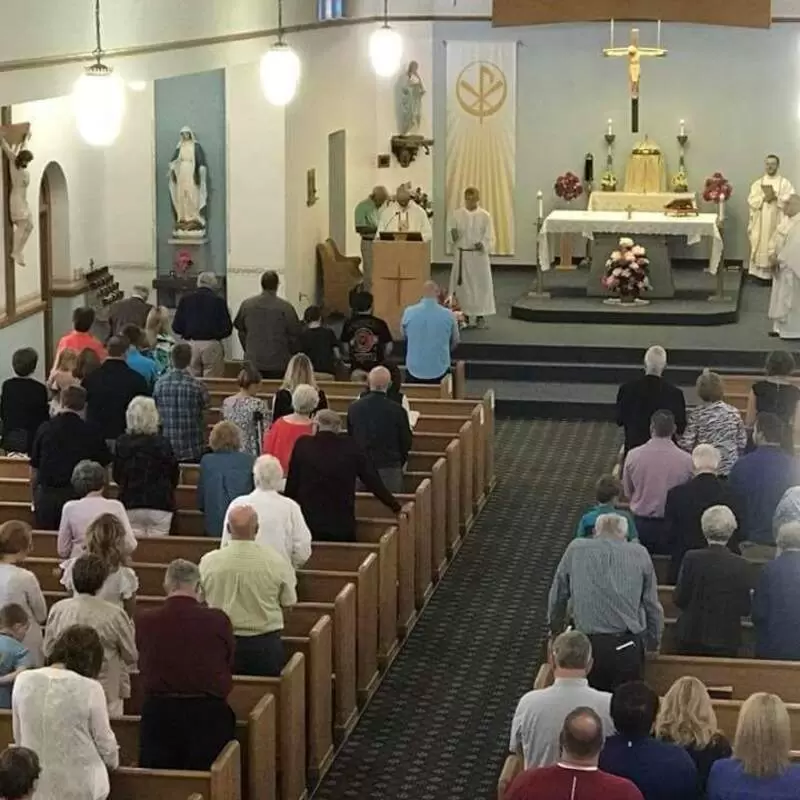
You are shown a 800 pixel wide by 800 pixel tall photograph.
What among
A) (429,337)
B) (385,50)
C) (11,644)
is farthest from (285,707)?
(385,50)

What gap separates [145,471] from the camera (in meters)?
9.84

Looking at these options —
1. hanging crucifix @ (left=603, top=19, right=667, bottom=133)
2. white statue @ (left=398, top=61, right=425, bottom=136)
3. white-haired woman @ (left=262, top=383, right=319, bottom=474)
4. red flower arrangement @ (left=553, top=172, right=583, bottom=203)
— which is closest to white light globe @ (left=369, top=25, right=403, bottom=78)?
hanging crucifix @ (left=603, top=19, right=667, bottom=133)

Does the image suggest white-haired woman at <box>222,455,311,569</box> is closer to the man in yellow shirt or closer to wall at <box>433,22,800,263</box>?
the man in yellow shirt

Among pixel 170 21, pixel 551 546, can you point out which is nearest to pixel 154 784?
pixel 551 546

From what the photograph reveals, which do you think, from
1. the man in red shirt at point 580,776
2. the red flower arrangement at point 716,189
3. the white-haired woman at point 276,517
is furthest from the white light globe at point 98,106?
the red flower arrangement at point 716,189

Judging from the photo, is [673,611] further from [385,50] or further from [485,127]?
[485,127]

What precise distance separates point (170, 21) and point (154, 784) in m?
9.62

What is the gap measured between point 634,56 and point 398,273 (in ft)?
14.7

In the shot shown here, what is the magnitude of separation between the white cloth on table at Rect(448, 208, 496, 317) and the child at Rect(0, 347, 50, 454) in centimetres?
725

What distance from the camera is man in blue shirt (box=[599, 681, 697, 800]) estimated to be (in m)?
6.43

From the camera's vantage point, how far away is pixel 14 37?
1231 centimetres

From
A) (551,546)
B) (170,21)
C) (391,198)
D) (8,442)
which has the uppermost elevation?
(170,21)

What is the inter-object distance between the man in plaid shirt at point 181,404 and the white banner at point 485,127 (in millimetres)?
11589

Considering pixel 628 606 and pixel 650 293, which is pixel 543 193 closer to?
pixel 650 293
